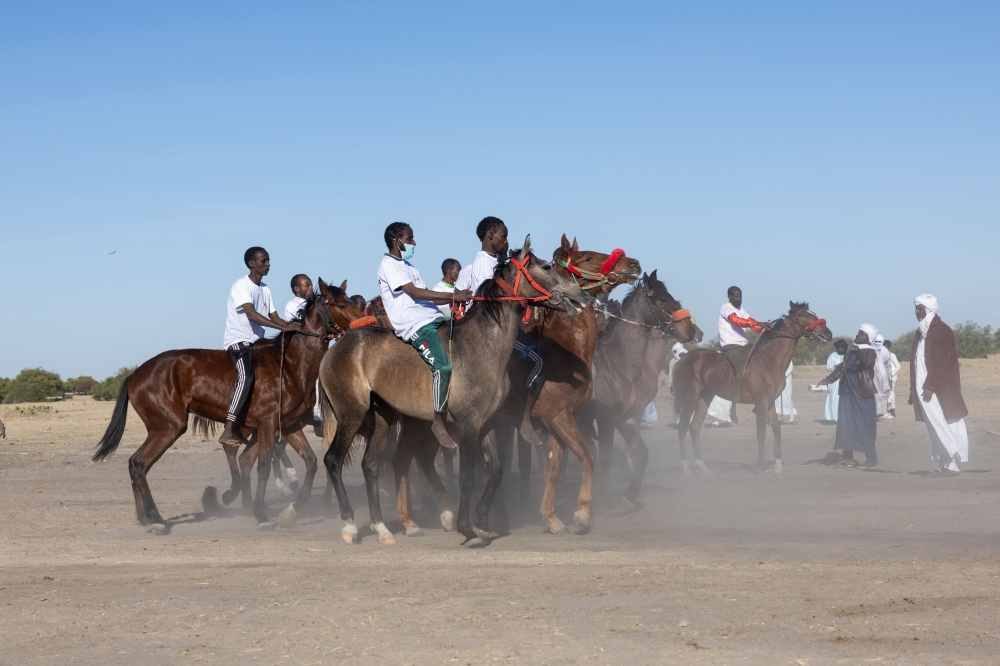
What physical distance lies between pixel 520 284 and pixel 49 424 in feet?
78.1

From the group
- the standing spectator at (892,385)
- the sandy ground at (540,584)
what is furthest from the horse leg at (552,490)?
the standing spectator at (892,385)

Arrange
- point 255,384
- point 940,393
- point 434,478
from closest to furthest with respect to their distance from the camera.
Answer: point 434,478
point 255,384
point 940,393

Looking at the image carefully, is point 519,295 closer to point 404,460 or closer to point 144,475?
point 404,460

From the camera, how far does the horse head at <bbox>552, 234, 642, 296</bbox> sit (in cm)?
987

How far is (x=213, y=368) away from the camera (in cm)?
1141

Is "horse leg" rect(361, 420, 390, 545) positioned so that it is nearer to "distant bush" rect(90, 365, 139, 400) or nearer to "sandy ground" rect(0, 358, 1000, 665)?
"sandy ground" rect(0, 358, 1000, 665)

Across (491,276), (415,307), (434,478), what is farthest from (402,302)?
(434,478)

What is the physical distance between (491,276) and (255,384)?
3.18 meters

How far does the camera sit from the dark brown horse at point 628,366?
11.9 m

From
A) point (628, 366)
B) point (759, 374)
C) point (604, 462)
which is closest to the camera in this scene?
point (628, 366)

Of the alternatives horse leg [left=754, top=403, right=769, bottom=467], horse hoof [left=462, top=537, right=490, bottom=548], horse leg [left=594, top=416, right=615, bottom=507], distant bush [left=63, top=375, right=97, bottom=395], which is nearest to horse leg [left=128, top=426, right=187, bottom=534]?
horse hoof [left=462, top=537, right=490, bottom=548]

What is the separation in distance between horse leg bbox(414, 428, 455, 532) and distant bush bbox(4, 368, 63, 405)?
38666 mm

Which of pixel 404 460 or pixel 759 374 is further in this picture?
pixel 759 374

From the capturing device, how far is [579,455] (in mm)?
10008
